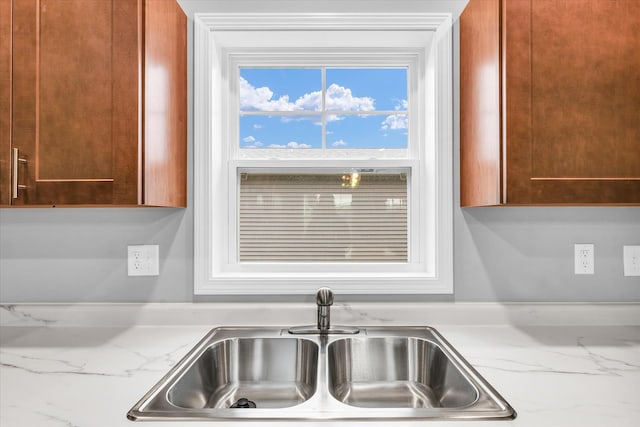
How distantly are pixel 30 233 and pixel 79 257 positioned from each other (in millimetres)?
207

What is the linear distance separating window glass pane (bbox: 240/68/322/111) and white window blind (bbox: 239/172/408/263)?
300 millimetres

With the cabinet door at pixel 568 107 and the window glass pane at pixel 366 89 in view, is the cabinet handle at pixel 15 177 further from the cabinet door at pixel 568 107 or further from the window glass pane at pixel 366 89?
the cabinet door at pixel 568 107

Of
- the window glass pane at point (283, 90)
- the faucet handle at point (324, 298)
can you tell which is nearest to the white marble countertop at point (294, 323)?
the faucet handle at point (324, 298)

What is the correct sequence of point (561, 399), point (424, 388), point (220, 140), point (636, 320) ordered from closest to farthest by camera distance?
1. point (561, 399)
2. point (424, 388)
3. point (636, 320)
4. point (220, 140)

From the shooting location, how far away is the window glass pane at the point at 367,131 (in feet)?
5.42

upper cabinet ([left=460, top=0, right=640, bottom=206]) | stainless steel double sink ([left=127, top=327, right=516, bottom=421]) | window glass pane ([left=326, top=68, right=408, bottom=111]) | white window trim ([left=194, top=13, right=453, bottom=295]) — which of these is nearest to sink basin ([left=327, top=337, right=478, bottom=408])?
stainless steel double sink ([left=127, top=327, right=516, bottom=421])

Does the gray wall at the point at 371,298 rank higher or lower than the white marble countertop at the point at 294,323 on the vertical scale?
higher

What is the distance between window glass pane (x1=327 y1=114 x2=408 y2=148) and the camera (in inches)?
65.1

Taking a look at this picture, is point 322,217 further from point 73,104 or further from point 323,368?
point 73,104

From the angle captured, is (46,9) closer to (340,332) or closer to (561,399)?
(340,332)

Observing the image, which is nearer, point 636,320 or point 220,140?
point 636,320

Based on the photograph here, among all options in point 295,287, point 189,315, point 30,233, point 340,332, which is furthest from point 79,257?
point 340,332

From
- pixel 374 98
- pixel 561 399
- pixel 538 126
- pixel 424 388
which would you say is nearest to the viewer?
pixel 561 399

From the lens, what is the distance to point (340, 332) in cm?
132
